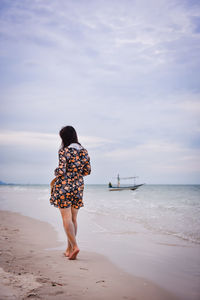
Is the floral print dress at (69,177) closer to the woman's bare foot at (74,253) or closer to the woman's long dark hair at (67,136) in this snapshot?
the woman's long dark hair at (67,136)

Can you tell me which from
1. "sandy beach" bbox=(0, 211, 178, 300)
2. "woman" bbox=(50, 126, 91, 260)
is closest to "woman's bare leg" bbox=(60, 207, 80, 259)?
"woman" bbox=(50, 126, 91, 260)

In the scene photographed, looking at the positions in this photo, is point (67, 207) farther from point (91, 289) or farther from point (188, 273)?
point (188, 273)

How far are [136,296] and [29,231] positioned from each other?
3.87 meters

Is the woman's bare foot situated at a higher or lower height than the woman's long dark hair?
lower

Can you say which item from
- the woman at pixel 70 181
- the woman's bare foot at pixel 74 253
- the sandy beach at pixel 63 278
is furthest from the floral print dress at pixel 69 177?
the sandy beach at pixel 63 278

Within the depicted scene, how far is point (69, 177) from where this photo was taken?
133 inches

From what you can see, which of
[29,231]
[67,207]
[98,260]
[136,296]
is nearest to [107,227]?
[29,231]

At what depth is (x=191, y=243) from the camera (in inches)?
191

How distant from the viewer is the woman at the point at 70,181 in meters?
3.34

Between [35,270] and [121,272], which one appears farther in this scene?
[121,272]

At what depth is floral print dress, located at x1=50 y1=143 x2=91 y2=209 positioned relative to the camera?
333 centimetres

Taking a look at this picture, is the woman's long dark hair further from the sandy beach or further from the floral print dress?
the sandy beach

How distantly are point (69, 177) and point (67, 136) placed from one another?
610 mm

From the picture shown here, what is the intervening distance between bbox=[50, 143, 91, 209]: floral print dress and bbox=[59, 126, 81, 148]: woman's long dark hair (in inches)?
3.3
